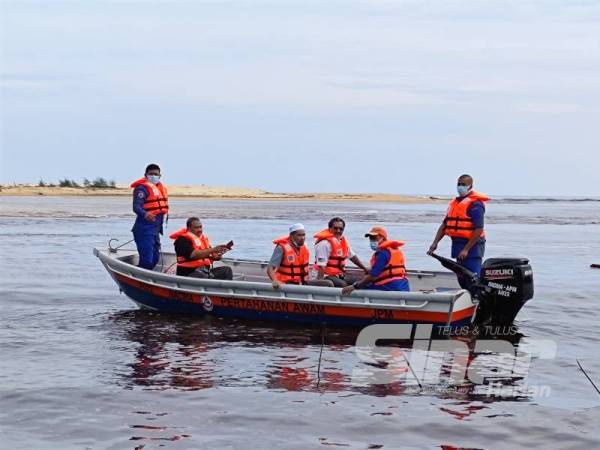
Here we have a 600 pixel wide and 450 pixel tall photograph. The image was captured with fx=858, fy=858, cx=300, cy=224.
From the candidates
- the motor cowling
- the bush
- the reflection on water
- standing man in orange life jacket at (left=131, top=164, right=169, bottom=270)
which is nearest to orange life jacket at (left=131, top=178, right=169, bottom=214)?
standing man in orange life jacket at (left=131, top=164, right=169, bottom=270)

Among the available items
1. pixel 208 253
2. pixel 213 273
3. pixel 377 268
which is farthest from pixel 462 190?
pixel 213 273

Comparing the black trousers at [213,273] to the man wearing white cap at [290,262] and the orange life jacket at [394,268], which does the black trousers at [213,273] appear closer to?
the man wearing white cap at [290,262]

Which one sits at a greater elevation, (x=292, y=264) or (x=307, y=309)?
(x=292, y=264)

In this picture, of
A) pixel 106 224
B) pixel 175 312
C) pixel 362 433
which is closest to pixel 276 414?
pixel 362 433

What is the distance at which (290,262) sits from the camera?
11.9 metres

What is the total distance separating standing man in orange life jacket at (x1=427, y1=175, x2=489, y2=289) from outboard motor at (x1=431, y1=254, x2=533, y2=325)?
0.30m

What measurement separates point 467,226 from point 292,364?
137 inches

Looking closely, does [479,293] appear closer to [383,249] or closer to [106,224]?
[383,249]

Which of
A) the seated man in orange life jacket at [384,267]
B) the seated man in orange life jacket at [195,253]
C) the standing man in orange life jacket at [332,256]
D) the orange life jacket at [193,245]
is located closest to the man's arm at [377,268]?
the seated man in orange life jacket at [384,267]

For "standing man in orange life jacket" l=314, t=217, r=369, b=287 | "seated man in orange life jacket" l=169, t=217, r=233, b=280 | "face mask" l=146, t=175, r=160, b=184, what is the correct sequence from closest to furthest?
"standing man in orange life jacket" l=314, t=217, r=369, b=287
"seated man in orange life jacket" l=169, t=217, r=233, b=280
"face mask" l=146, t=175, r=160, b=184

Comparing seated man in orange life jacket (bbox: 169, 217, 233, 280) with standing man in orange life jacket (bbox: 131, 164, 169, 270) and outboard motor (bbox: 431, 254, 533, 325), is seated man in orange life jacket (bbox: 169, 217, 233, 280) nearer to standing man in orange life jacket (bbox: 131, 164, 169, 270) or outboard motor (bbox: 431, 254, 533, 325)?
standing man in orange life jacket (bbox: 131, 164, 169, 270)

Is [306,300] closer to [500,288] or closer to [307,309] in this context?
[307,309]

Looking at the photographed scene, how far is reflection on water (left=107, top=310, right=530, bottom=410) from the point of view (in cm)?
860

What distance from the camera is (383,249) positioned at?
10.9 meters
